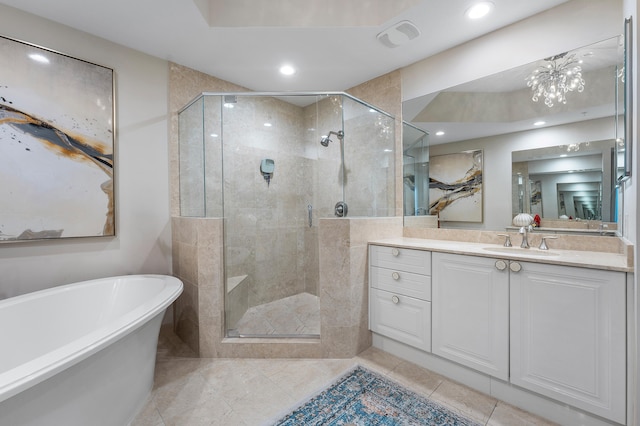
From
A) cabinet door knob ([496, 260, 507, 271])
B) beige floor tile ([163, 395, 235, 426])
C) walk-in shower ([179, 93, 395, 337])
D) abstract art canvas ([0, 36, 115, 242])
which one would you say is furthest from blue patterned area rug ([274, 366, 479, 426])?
abstract art canvas ([0, 36, 115, 242])

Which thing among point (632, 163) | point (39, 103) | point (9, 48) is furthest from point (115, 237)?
point (632, 163)

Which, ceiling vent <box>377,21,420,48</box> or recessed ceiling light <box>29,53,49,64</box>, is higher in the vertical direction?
ceiling vent <box>377,21,420,48</box>

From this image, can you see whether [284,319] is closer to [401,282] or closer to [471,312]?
[401,282]

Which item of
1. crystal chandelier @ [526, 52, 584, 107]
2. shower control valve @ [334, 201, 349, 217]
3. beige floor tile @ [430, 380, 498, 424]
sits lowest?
beige floor tile @ [430, 380, 498, 424]

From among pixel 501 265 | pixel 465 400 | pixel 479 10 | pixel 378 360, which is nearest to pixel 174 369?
pixel 378 360

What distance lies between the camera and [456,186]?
7.30ft

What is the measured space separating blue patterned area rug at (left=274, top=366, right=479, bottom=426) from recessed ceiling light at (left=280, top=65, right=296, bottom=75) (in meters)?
2.70

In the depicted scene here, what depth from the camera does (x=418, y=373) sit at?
71.5 inches

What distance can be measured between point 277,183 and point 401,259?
4.83 feet

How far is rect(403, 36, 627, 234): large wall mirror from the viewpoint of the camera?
5.22ft

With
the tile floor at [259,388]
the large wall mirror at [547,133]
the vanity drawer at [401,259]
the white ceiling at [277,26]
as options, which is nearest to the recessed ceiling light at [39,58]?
the white ceiling at [277,26]

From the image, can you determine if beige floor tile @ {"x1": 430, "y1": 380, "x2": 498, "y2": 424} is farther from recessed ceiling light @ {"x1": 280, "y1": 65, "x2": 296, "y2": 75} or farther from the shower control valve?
recessed ceiling light @ {"x1": 280, "y1": 65, "x2": 296, "y2": 75}

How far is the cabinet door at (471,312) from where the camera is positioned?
149cm

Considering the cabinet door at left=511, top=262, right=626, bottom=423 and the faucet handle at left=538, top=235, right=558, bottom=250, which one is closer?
the cabinet door at left=511, top=262, right=626, bottom=423
